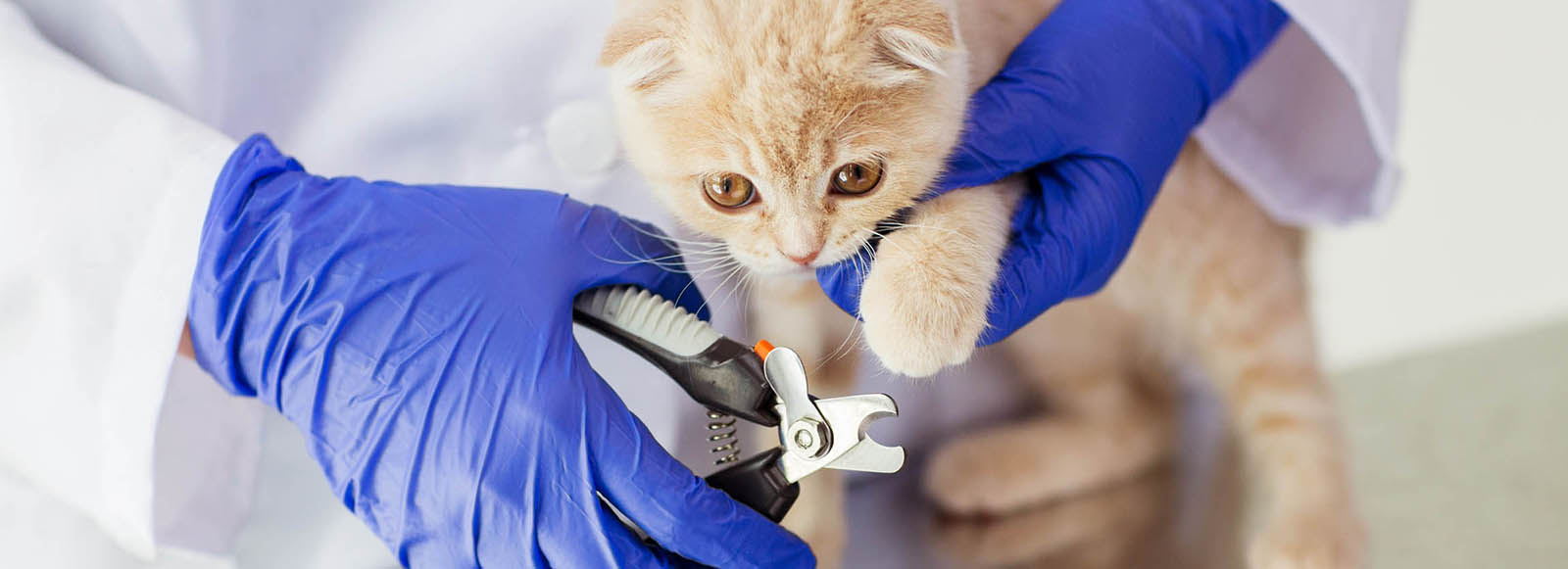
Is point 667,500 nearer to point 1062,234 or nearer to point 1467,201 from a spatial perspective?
point 1062,234

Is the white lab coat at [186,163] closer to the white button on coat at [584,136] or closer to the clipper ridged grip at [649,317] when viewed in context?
the white button on coat at [584,136]

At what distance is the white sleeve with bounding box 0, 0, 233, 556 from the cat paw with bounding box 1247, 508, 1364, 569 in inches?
49.9

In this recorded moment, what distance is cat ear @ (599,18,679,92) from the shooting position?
0.92 metres

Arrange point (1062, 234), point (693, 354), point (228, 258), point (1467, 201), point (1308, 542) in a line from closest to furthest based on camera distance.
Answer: point (693, 354) → point (228, 258) → point (1062, 234) → point (1308, 542) → point (1467, 201)

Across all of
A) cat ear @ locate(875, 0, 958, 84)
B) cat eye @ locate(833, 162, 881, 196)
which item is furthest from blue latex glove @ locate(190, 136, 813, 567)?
cat ear @ locate(875, 0, 958, 84)

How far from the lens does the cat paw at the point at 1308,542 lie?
4.48 ft

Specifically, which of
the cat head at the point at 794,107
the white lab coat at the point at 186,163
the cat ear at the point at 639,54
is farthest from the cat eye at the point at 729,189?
the white lab coat at the point at 186,163

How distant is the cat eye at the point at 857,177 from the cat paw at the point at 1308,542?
781 mm

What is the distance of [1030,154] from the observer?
1111mm

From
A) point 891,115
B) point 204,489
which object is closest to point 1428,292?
point 891,115

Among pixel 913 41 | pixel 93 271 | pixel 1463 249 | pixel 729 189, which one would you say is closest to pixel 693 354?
pixel 729 189

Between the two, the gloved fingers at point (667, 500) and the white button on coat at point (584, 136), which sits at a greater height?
the white button on coat at point (584, 136)

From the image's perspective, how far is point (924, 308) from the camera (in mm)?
958

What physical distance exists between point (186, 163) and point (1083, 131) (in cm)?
89
